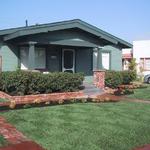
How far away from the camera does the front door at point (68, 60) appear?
72.8 ft

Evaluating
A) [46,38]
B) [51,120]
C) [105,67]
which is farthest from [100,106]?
[105,67]

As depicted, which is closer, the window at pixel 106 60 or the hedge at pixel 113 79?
the hedge at pixel 113 79

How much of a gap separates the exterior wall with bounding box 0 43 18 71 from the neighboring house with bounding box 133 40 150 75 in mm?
16569

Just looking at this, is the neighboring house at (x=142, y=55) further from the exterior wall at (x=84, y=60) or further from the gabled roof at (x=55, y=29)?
the gabled roof at (x=55, y=29)

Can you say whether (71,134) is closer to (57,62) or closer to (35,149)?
(35,149)

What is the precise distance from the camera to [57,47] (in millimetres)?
21875

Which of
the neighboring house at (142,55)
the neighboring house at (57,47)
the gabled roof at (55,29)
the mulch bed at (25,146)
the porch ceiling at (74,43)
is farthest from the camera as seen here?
the neighboring house at (142,55)

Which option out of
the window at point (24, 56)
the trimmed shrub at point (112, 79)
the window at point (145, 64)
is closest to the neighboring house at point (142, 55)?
the window at point (145, 64)

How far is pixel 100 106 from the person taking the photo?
13.1 metres

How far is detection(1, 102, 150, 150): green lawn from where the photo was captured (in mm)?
8016

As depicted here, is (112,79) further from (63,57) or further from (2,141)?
(2,141)

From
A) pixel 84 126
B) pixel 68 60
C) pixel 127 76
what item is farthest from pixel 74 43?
pixel 84 126

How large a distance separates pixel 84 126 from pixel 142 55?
25607mm

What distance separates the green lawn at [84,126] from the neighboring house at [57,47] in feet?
23.0
